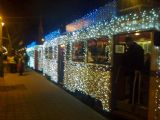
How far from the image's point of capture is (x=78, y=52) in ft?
47.8

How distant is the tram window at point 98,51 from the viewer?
434 inches

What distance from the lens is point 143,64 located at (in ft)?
32.3

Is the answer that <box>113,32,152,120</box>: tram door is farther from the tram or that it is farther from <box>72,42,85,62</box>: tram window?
<box>72,42,85,62</box>: tram window

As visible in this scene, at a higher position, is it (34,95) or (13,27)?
(13,27)

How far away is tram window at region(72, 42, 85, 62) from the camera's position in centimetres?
1399

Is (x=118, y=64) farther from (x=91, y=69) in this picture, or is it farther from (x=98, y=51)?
(x=91, y=69)

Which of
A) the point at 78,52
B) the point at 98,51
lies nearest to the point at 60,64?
the point at 78,52

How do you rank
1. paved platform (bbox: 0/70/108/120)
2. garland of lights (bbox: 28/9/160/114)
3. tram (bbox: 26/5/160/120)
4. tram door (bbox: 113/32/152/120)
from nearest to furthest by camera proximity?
tram (bbox: 26/5/160/120) → garland of lights (bbox: 28/9/160/114) → tram door (bbox: 113/32/152/120) → paved platform (bbox: 0/70/108/120)

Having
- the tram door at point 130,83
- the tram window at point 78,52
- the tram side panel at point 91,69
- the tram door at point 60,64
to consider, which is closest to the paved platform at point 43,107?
the tram side panel at point 91,69

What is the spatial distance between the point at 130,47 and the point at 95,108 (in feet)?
9.52

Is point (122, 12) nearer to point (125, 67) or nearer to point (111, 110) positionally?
point (125, 67)

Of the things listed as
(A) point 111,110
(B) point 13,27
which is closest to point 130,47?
(A) point 111,110

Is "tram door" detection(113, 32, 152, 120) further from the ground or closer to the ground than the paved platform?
further from the ground

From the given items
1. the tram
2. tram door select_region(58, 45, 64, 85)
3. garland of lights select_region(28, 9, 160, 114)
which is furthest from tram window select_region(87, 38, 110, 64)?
tram door select_region(58, 45, 64, 85)
